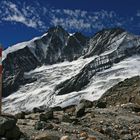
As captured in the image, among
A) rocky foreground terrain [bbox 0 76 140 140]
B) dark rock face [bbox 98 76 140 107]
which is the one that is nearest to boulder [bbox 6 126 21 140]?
rocky foreground terrain [bbox 0 76 140 140]

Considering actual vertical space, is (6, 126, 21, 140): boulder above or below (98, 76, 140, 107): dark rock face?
above

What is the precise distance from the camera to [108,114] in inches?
881

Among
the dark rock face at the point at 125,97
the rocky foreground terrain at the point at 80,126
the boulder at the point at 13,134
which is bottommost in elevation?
the dark rock face at the point at 125,97

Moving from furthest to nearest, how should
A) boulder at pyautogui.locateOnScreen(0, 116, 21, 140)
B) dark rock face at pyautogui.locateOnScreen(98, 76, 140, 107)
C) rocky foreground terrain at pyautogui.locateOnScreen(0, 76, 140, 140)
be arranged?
dark rock face at pyautogui.locateOnScreen(98, 76, 140, 107), rocky foreground terrain at pyautogui.locateOnScreen(0, 76, 140, 140), boulder at pyautogui.locateOnScreen(0, 116, 21, 140)

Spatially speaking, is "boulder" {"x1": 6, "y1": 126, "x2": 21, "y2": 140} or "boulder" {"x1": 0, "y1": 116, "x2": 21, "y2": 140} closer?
"boulder" {"x1": 0, "y1": 116, "x2": 21, "y2": 140}

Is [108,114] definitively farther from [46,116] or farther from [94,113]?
[46,116]

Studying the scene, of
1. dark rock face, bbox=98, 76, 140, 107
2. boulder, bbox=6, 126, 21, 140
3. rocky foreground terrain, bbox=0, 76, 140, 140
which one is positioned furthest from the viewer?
dark rock face, bbox=98, 76, 140, 107

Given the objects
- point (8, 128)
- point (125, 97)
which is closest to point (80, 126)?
point (8, 128)

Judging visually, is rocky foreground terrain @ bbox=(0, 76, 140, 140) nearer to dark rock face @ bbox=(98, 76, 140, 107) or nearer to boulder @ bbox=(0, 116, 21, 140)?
boulder @ bbox=(0, 116, 21, 140)

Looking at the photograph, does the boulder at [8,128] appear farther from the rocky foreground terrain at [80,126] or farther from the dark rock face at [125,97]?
the dark rock face at [125,97]

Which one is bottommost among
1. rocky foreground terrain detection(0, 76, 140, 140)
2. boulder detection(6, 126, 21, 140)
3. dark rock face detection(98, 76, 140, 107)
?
dark rock face detection(98, 76, 140, 107)

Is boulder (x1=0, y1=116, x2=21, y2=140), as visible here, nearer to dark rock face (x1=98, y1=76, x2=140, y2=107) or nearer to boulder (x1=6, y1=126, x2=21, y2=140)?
boulder (x1=6, y1=126, x2=21, y2=140)

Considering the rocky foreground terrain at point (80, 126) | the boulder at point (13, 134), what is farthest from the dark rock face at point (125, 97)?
the boulder at point (13, 134)

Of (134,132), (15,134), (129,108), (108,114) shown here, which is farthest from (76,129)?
(129,108)
